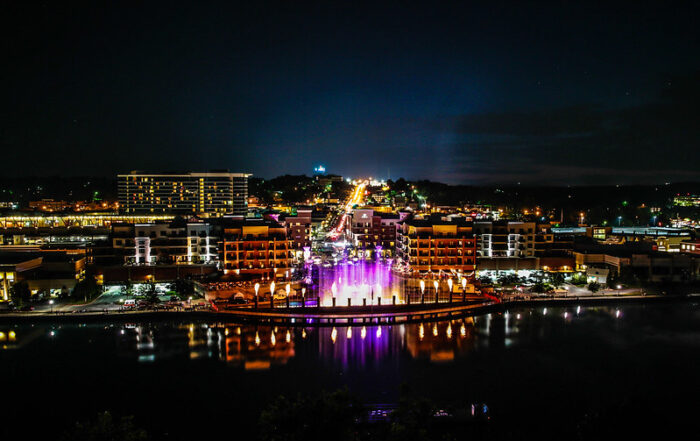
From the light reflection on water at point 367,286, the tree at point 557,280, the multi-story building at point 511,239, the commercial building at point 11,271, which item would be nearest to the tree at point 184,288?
the light reflection on water at point 367,286

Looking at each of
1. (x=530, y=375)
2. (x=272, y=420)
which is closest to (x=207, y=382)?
(x=272, y=420)

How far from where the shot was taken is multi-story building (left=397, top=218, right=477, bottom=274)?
20.2 meters

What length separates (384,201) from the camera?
55.5m

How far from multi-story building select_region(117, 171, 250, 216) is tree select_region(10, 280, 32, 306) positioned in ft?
104

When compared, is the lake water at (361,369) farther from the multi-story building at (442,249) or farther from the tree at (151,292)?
the multi-story building at (442,249)

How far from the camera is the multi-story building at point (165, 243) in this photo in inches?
767

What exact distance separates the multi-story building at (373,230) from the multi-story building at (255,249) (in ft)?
29.3

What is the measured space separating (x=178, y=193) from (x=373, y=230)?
28.3 m

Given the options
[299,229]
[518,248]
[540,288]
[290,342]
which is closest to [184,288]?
[290,342]

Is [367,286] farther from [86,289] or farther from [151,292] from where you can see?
[86,289]

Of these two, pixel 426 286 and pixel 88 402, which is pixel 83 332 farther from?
pixel 426 286

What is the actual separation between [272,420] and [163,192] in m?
46.2

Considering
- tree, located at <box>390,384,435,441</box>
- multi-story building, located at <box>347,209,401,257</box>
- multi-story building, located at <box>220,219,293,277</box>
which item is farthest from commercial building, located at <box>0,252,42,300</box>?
multi-story building, located at <box>347,209,401,257</box>

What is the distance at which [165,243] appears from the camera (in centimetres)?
1977
